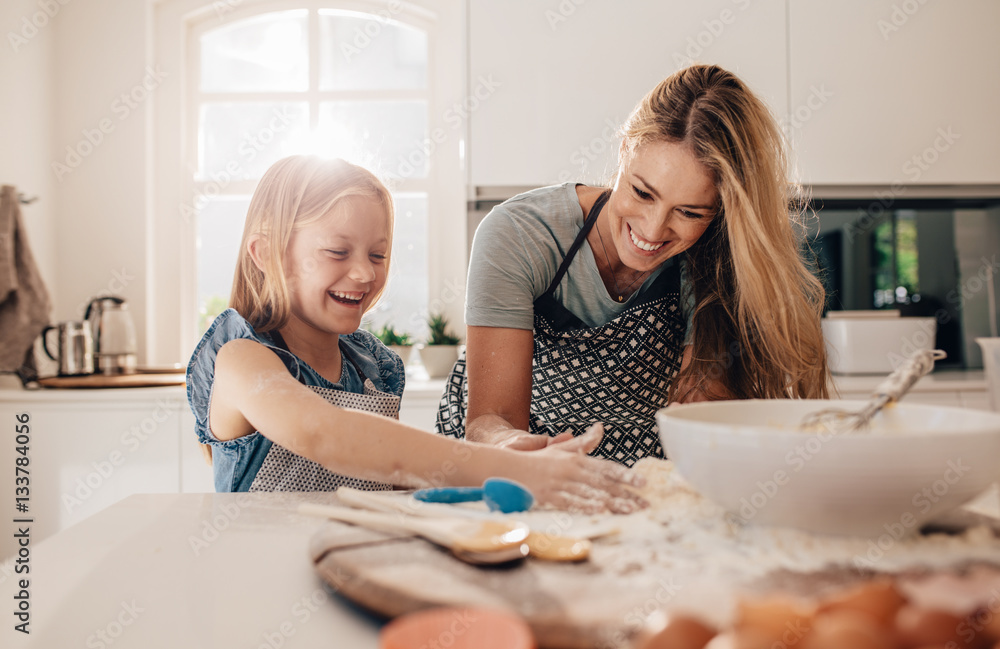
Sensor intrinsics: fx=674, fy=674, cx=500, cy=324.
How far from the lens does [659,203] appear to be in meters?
0.96

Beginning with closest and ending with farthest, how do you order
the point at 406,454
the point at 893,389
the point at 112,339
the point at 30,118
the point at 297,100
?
the point at 893,389 → the point at 406,454 → the point at 112,339 → the point at 30,118 → the point at 297,100

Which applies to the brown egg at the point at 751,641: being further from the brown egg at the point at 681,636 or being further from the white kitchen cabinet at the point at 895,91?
the white kitchen cabinet at the point at 895,91

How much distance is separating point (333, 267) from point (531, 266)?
0.32m

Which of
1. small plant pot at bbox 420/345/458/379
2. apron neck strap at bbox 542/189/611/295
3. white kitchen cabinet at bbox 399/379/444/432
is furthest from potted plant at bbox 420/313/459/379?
apron neck strap at bbox 542/189/611/295

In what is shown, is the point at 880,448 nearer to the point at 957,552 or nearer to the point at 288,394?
the point at 957,552

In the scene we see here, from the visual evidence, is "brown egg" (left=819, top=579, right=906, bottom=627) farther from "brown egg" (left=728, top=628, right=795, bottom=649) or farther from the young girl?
the young girl

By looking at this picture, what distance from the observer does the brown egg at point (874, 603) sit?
309mm

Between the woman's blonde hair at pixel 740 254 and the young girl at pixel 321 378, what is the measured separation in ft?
1.46

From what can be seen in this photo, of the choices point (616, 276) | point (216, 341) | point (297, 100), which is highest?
point (297, 100)

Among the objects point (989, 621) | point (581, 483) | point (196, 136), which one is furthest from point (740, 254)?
point (196, 136)

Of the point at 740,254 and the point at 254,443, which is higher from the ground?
the point at 740,254

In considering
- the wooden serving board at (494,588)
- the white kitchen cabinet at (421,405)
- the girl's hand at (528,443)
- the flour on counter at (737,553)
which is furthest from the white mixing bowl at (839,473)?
the white kitchen cabinet at (421,405)

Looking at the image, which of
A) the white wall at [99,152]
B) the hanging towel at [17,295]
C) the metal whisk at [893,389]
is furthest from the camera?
the white wall at [99,152]

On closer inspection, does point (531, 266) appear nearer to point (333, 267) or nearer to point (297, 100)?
point (333, 267)
